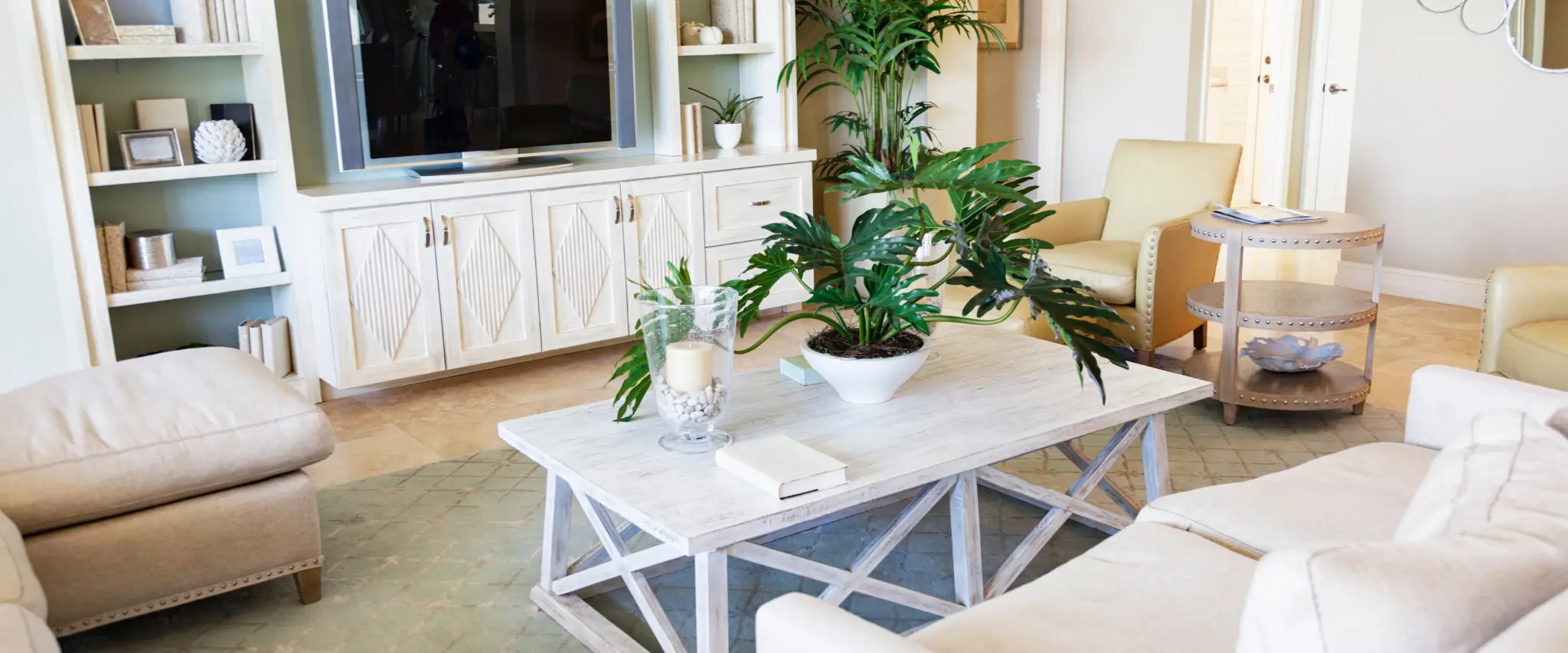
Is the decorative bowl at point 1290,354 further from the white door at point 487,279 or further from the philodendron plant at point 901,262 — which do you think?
the white door at point 487,279

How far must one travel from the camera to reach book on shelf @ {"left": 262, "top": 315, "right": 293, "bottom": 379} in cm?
399

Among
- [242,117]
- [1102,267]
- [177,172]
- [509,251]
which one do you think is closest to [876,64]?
[1102,267]

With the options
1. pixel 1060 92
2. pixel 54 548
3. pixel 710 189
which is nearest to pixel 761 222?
pixel 710 189

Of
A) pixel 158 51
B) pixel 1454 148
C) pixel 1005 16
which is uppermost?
pixel 1005 16

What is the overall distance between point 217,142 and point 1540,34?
4790 millimetres

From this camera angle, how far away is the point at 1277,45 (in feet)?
23.1

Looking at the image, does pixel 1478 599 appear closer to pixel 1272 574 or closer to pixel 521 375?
pixel 1272 574

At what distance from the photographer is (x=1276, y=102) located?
6750 mm

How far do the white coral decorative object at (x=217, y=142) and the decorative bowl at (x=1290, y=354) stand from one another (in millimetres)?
3185

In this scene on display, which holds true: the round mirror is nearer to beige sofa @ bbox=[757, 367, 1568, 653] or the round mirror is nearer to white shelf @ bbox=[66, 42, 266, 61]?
beige sofa @ bbox=[757, 367, 1568, 653]

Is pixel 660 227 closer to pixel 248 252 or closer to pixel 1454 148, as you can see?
pixel 248 252

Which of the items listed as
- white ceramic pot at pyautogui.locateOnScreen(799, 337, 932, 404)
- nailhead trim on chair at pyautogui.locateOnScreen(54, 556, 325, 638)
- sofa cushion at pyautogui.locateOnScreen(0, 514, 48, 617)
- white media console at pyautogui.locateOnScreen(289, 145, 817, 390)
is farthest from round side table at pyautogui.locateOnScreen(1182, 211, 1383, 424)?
sofa cushion at pyautogui.locateOnScreen(0, 514, 48, 617)

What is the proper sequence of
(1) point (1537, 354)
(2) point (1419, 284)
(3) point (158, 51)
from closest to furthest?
(1) point (1537, 354) → (3) point (158, 51) → (2) point (1419, 284)

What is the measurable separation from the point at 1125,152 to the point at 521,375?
2.36 meters
